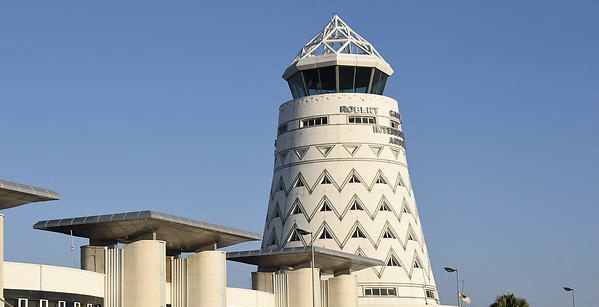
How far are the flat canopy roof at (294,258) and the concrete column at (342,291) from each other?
4.11 ft

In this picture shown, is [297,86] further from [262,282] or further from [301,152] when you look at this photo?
[262,282]

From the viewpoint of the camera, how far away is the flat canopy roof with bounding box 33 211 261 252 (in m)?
60.7

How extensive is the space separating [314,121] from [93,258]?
186 ft

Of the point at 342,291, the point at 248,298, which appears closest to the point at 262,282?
the point at 248,298

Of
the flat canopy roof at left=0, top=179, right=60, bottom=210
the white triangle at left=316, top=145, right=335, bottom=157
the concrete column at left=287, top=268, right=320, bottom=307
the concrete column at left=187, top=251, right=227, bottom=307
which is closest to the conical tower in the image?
the white triangle at left=316, top=145, right=335, bottom=157

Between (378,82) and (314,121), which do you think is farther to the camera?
(378,82)

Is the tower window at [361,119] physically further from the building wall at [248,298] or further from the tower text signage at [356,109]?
the building wall at [248,298]

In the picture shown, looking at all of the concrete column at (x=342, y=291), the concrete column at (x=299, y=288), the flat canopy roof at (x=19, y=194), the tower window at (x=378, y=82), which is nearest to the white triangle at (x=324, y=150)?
the tower window at (x=378, y=82)

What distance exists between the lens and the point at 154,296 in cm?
6272

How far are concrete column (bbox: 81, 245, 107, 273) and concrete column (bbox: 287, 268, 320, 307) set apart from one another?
2102 cm

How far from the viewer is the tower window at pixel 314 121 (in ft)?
385

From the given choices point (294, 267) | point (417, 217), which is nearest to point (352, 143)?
point (417, 217)

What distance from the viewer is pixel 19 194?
52.3 meters

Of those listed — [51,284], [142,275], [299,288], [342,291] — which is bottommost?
[51,284]
